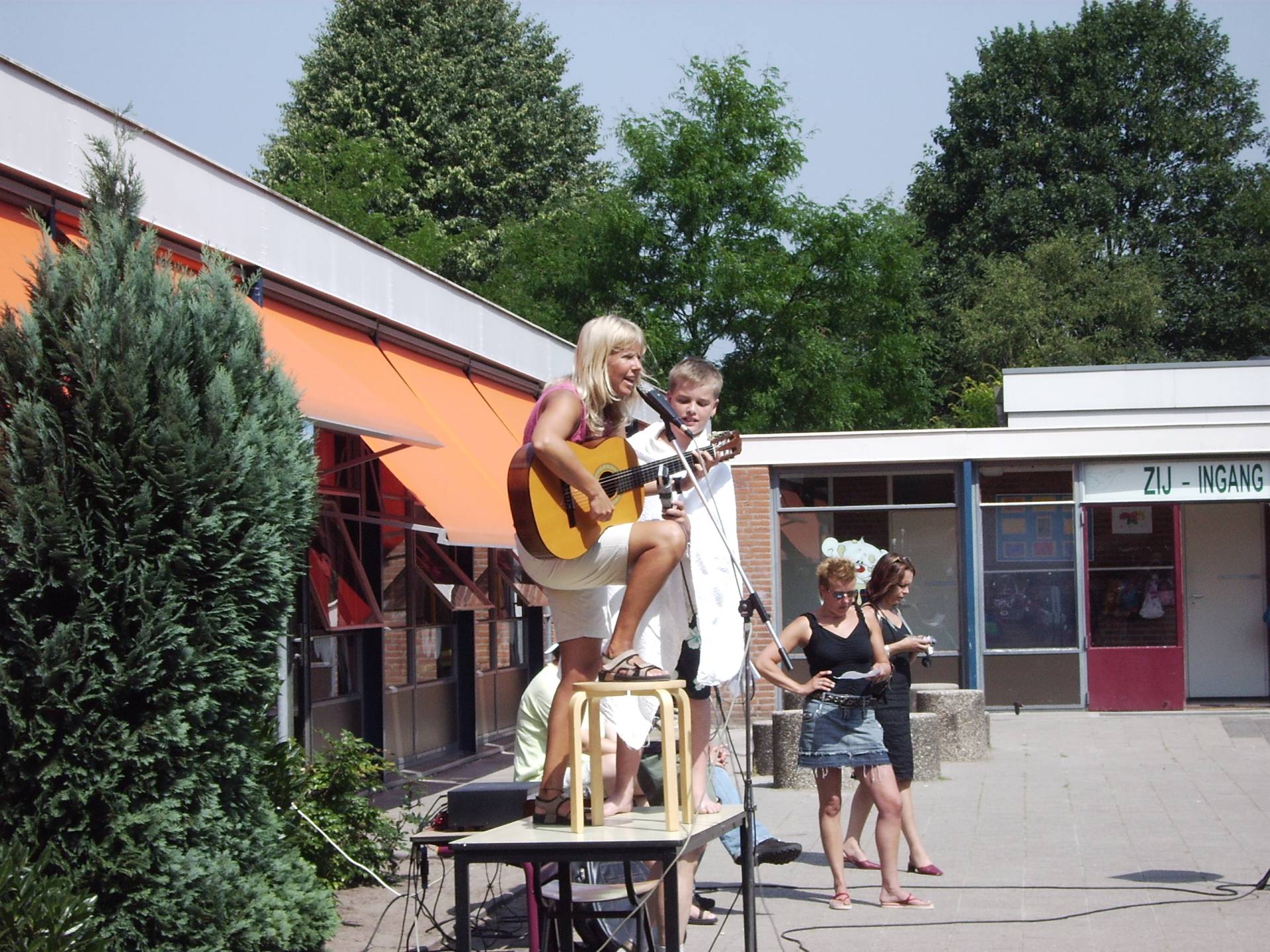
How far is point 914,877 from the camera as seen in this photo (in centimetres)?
880

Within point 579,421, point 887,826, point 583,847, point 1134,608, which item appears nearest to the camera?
point 583,847

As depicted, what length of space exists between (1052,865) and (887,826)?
1.69 metres

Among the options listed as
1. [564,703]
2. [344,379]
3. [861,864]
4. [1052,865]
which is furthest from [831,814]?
[344,379]

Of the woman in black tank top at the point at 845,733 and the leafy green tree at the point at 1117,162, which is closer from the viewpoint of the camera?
the woman in black tank top at the point at 845,733

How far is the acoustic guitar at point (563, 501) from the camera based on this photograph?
4.80 meters

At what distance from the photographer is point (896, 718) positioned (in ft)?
28.4

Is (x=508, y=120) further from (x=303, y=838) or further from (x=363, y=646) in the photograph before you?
(x=303, y=838)

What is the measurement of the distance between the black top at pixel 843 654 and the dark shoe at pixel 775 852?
3.01 feet

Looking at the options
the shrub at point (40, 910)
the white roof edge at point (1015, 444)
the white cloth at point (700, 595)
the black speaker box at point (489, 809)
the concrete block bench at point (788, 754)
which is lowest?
the concrete block bench at point (788, 754)

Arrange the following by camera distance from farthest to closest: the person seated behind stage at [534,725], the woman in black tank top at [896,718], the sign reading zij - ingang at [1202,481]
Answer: the sign reading zij - ingang at [1202,481] < the woman in black tank top at [896,718] < the person seated behind stage at [534,725]

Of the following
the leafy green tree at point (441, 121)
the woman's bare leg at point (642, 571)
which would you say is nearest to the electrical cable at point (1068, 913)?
the woman's bare leg at point (642, 571)

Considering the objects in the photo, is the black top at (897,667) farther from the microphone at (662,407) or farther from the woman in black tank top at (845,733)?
the microphone at (662,407)

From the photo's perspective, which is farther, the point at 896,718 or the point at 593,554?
the point at 896,718

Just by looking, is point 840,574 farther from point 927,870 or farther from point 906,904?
point 927,870
